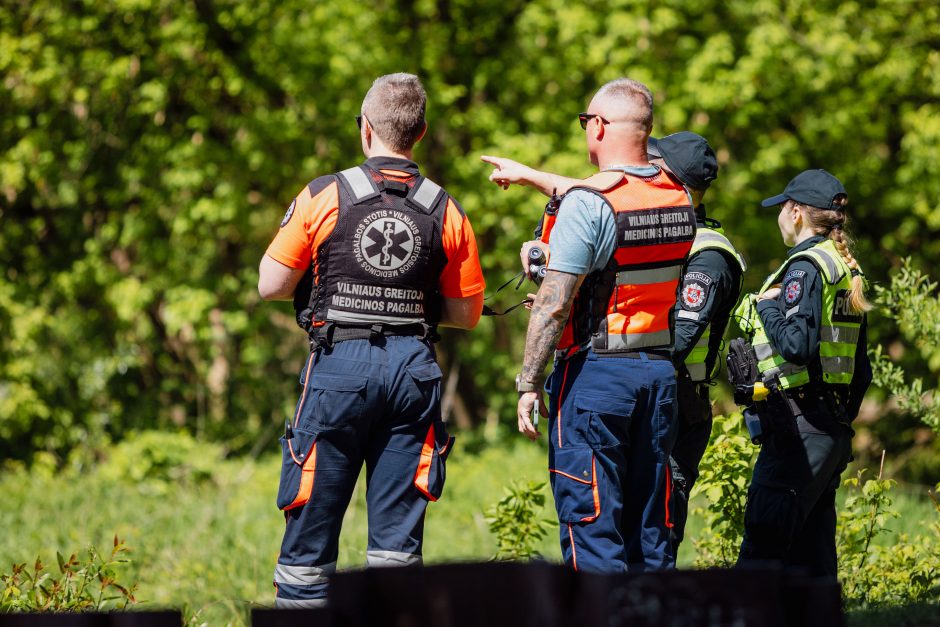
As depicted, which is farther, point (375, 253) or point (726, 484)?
point (726, 484)

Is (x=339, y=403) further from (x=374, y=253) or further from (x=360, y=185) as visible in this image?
(x=360, y=185)

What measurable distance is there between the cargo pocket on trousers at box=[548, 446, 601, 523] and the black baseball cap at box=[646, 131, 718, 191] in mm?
1425

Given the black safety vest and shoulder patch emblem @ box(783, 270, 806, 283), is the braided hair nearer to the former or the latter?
shoulder patch emblem @ box(783, 270, 806, 283)

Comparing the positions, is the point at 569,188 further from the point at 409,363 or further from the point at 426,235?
the point at 409,363

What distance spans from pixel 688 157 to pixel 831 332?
3.16ft

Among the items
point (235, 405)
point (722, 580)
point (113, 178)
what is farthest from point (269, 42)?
point (722, 580)

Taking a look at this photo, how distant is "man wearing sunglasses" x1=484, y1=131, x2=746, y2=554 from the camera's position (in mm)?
4520

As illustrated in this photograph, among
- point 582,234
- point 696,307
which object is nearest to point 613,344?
point 582,234

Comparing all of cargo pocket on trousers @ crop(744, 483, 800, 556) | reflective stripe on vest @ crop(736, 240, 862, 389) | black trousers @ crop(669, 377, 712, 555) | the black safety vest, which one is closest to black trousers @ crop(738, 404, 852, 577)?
cargo pocket on trousers @ crop(744, 483, 800, 556)

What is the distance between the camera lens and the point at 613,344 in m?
4.03

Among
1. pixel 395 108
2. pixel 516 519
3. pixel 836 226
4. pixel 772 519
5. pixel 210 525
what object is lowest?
pixel 210 525

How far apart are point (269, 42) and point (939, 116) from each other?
751 centimetres

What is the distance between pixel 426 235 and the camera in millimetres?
4195

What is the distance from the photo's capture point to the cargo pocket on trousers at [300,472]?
405cm
